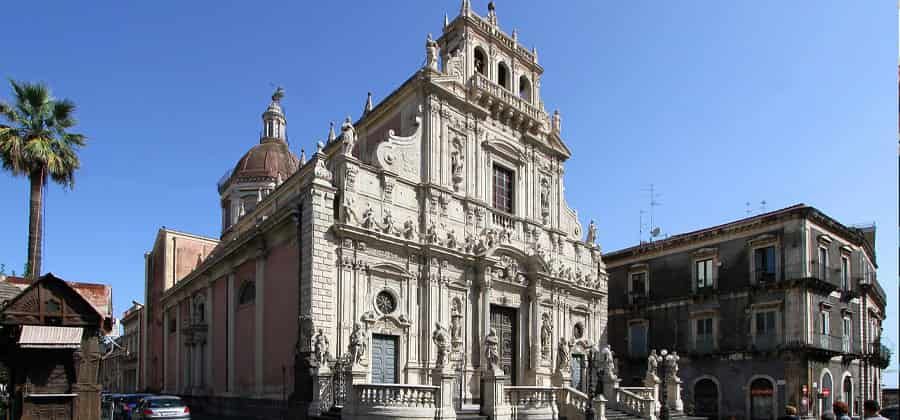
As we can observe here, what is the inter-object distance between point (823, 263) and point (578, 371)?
493 inches

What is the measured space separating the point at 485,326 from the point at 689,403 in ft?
46.9

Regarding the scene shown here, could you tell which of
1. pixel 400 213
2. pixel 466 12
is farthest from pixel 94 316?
pixel 466 12

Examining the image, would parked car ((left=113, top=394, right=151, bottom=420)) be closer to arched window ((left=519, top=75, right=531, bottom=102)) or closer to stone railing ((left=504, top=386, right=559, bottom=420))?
stone railing ((left=504, top=386, right=559, bottom=420))

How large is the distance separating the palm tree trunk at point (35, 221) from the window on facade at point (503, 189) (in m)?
15.3

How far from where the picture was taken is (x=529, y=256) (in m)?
26.9

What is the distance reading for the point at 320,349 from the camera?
19.7m

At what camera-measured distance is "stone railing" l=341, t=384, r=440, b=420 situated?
17.5 metres

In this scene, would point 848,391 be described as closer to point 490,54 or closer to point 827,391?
point 827,391

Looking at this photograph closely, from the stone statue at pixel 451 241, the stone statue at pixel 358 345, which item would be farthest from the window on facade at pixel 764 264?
the stone statue at pixel 358 345

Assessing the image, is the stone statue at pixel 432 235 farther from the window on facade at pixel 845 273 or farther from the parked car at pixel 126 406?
the window on facade at pixel 845 273

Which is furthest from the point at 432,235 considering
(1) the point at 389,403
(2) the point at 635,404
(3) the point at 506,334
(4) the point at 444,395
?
(2) the point at 635,404

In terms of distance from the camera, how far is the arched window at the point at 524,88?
29842mm

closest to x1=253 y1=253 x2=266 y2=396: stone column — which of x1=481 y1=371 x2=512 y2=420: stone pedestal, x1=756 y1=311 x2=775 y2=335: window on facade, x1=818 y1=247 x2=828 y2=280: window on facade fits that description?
x1=481 y1=371 x2=512 y2=420: stone pedestal

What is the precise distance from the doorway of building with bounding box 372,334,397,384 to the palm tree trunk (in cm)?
1020
